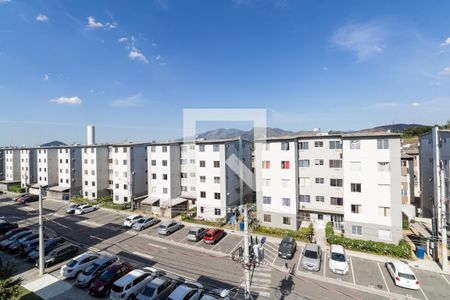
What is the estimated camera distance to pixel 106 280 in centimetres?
1758

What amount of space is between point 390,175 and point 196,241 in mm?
22821

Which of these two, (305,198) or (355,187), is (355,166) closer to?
(355,187)

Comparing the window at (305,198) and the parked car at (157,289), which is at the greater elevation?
the window at (305,198)

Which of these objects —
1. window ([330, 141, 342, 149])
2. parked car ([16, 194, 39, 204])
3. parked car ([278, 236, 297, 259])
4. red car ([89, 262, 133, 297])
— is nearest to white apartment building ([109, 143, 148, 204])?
parked car ([16, 194, 39, 204])

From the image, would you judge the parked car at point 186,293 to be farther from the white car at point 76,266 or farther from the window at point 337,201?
the window at point 337,201

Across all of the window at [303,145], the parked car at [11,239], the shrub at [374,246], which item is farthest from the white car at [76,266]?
the window at [303,145]

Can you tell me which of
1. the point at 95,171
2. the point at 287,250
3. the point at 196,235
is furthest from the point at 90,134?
the point at 287,250

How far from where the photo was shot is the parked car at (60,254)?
21.6 m

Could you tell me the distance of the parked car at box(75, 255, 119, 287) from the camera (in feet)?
59.4

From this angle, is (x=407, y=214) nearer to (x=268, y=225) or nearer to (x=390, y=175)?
(x=390, y=175)

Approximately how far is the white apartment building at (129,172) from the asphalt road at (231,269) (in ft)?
40.4

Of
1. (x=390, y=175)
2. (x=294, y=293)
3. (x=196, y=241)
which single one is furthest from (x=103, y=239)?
(x=390, y=175)

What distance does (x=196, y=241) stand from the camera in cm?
2789

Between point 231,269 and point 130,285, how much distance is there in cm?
868
